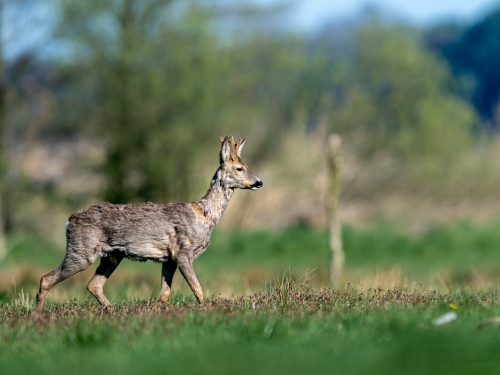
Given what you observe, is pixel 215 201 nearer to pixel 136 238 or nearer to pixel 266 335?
pixel 136 238

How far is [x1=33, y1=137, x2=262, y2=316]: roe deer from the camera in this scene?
10.8 m

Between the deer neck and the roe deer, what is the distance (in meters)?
0.03

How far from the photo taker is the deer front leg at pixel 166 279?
10809 millimetres

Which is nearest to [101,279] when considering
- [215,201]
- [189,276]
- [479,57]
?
[189,276]

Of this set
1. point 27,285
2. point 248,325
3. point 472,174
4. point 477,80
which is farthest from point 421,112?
point 477,80

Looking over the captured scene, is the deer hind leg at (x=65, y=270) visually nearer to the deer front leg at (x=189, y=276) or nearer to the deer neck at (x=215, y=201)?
the deer front leg at (x=189, y=276)

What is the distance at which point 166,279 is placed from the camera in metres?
11.1

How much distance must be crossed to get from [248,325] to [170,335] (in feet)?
2.28

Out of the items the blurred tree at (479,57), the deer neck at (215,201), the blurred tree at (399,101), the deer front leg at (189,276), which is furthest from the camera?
the blurred tree at (479,57)

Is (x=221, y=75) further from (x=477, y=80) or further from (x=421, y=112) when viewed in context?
(x=477, y=80)

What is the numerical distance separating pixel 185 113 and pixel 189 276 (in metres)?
22.1

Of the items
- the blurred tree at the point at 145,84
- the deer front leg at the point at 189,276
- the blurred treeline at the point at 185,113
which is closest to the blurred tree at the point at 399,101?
the blurred treeline at the point at 185,113

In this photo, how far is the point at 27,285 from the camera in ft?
64.8

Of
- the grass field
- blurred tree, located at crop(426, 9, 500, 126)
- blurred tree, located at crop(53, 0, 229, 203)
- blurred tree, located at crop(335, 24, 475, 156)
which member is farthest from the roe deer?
blurred tree, located at crop(426, 9, 500, 126)
